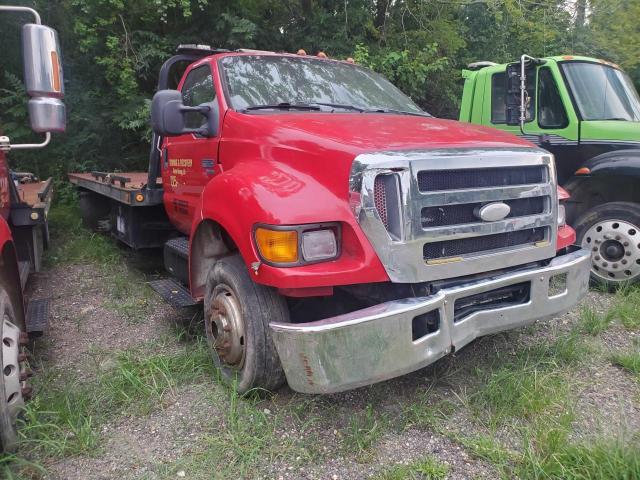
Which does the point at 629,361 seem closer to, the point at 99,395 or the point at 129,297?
the point at 99,395

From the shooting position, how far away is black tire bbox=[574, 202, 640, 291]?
4965mm

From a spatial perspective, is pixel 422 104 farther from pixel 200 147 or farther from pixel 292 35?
pixel 200 147

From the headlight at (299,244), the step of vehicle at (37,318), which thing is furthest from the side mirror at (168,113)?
the step of vehicle at (37,318)

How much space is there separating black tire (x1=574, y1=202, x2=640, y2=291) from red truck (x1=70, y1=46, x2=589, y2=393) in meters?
1.66

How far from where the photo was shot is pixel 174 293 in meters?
4.09

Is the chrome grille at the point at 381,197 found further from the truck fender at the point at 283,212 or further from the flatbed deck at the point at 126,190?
the flatbed deck at the point at 126,190

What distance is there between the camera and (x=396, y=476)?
8.09ft

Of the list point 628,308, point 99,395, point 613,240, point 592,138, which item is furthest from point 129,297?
point 592,138

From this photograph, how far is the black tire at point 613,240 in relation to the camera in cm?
496

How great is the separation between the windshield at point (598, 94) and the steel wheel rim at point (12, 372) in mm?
5367

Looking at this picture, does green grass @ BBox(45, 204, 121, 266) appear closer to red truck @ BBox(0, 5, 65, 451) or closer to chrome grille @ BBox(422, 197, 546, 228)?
red truck @ BBox(0, 5, 65, 451)

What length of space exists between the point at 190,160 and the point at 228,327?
1791mm

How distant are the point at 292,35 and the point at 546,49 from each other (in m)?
6.22

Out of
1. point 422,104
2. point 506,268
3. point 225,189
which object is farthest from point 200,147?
point 422,104
